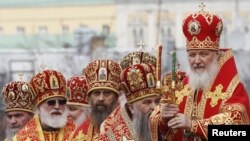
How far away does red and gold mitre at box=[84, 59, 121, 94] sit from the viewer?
69.5 ft

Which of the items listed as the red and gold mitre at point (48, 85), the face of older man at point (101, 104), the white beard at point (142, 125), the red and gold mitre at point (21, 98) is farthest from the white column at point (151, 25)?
the white beard at point (142, 125)

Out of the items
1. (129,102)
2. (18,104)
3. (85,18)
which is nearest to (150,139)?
(129,102)

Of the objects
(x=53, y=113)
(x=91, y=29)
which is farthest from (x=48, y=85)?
(x=91, y=29)

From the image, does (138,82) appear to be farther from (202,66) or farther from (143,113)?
(202,66)

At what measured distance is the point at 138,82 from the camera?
20.5 m

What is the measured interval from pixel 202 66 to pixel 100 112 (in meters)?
2.25

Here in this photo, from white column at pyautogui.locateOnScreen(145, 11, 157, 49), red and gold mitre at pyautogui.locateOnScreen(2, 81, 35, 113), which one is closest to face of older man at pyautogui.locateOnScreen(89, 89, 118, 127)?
red and gold mitre at pyautogui.locateOnScreen(2, 81, 35, 113)

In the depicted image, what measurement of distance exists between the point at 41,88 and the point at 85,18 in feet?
230

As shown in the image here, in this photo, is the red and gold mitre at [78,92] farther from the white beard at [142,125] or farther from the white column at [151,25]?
the white column at [151,25]

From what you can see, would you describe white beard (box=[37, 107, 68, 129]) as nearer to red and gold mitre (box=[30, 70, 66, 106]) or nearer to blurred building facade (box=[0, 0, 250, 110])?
red and gold mitre (box=[30, 70, 66, 106])

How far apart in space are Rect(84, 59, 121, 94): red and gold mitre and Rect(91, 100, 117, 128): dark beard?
25cm

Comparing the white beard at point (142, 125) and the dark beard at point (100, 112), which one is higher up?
the dark beard at point (100, 112)

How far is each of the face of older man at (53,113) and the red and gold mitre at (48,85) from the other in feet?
0.20

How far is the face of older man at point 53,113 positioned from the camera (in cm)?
2070
